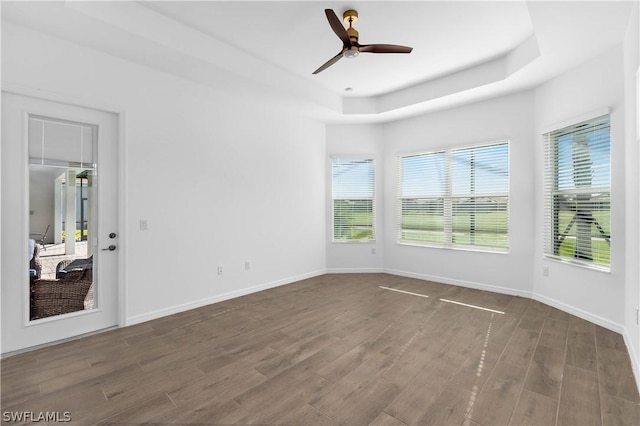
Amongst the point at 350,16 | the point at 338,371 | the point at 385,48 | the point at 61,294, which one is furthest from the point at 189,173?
the point at 338,371

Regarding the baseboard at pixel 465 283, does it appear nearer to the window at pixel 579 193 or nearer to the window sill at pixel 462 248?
the window sill at pixel 462 248

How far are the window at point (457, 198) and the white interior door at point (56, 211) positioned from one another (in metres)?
4.66

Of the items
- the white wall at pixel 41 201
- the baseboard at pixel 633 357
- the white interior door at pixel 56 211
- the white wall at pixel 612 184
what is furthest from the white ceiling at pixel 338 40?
the baseboard at pixel 633 357

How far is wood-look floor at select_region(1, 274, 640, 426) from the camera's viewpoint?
1976mm

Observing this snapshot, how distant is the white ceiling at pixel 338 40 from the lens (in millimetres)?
2744

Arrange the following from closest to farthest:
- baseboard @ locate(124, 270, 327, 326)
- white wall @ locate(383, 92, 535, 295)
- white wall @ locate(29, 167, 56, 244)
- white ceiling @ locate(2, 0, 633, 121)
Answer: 1. white ceiling @ locate(2, 0, 633, 121)
2. white wall @ locate(29, 167, 56, 244)
3. baseboard @ locate(124, 270, 327, 326)
4. white wall @ locate(383, 92, 535, 295)

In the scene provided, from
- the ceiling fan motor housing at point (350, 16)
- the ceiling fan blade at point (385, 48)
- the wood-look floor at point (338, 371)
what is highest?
the ceiling fan motor housing at point (350, 16)

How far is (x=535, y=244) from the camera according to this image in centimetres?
433

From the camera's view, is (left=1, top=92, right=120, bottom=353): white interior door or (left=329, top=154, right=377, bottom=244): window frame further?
(left=329, top=154, right=377, bottom=244): window frame

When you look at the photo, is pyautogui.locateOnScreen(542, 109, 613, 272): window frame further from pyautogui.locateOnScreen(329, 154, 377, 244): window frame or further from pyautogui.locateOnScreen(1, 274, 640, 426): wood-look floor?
pyautogui.locateOnScreen(329, 154, 377, 244): window frame

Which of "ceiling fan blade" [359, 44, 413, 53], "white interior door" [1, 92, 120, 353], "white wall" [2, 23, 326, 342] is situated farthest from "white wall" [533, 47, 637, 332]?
"white interior door" [1, 92, 120, 353]

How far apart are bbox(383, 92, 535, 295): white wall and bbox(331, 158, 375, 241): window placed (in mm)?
327

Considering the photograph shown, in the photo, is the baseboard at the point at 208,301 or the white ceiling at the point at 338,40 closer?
the white ceiling at the point at 338,40

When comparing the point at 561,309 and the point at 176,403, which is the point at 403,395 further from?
the point at 561,309
